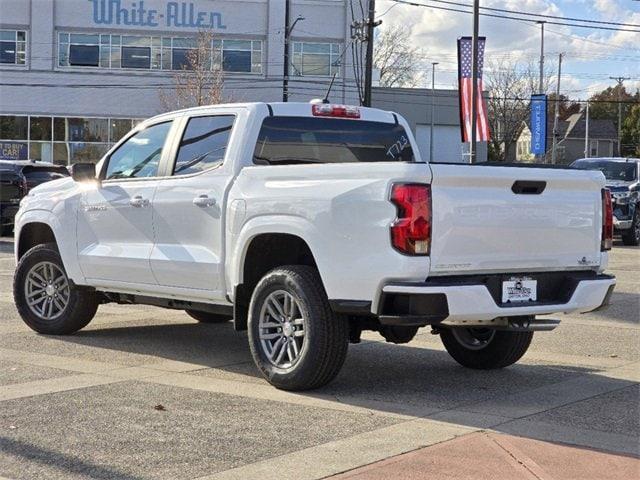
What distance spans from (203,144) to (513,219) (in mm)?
2724

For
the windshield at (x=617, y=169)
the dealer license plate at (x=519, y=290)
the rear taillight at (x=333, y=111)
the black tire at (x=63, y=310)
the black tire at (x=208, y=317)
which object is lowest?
the black tire at (x=208, y=317)

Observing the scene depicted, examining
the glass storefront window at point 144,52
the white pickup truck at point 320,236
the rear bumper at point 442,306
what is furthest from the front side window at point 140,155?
the glass storefront window at point 144,52

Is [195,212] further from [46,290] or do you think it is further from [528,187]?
[528,187]

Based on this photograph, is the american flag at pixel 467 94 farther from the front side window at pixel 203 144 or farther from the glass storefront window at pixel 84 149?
the glass storefront window at pixel 84 149

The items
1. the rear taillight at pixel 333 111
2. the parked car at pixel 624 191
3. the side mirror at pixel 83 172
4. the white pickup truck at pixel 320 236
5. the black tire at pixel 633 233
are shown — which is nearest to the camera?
the white pickup truck at pixel 320 236

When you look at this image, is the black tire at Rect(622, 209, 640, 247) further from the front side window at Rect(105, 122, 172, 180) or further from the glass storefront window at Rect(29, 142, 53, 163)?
the glass storefront window at Rect(29, 142, 53, 163)

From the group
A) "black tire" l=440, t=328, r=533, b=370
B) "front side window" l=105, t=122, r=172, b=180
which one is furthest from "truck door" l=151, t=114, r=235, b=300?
"black tire" l=440, t=328, r=533, b=370

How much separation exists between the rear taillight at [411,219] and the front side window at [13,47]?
48764 mm

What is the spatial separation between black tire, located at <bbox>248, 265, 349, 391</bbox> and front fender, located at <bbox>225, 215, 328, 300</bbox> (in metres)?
0.20

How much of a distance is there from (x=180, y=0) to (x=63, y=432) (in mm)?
49106

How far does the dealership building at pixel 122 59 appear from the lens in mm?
51875

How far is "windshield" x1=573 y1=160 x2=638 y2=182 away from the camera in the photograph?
23.7 metres

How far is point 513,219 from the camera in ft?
Answer: 22.2

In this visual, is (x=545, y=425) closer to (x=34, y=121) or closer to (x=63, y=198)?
(x=63, y=198)
